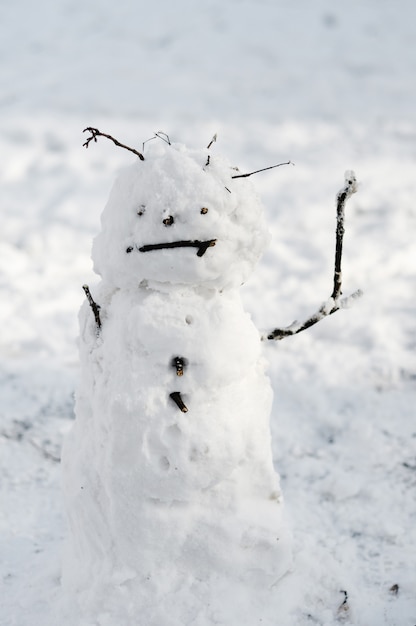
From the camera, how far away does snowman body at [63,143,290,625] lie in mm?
1426

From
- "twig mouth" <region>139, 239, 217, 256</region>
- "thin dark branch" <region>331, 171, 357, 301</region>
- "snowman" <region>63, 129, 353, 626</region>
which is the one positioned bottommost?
"snowman" <region>63, 129, 353, 626</region>

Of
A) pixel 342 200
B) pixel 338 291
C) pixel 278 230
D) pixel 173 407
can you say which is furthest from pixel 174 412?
pixel 278 230

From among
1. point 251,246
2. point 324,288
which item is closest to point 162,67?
point 324,288

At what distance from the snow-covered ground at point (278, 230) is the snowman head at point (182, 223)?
2.60 ft

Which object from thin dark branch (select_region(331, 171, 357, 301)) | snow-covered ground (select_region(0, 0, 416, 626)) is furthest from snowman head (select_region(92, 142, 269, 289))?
snow-covered ground (select_region(0, 0, 416, 626))

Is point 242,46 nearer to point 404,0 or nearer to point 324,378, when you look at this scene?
point 404,0

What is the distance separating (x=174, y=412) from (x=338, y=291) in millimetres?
497

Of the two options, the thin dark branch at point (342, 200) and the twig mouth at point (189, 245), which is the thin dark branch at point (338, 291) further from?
the twig mouth at point (189, 245)

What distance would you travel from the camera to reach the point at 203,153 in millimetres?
1478

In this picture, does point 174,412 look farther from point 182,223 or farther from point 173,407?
point 182,223

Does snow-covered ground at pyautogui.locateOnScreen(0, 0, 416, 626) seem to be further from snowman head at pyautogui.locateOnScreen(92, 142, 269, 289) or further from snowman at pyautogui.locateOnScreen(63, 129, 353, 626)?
snowman head at pyautogui.locateOnScreen(92, 142, 269, 289)

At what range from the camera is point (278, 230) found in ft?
14.2

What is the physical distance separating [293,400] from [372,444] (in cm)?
44

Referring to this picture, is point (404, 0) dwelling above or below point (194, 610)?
above
